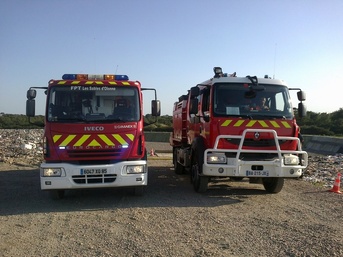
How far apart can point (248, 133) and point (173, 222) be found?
9.74 feet

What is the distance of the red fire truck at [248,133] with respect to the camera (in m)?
8.45

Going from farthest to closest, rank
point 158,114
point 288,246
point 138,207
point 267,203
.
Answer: point 158,114
point 267,203
point 138,207
point 288,246

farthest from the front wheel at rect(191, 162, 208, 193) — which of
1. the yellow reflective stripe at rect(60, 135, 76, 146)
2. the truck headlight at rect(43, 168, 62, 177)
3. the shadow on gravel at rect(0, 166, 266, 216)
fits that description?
the truck headlight at rect(43, 168, 62, 177)

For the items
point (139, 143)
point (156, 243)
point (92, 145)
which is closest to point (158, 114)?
point (139, 143)

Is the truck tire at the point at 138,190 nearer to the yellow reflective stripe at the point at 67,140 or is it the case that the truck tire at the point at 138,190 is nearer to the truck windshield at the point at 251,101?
the yellow reflective stripe at the point at 67,140

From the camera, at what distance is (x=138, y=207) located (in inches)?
309

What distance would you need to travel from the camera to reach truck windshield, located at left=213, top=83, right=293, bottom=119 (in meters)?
8.82

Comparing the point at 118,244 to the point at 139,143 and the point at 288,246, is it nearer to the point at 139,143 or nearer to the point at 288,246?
the point at 288,246

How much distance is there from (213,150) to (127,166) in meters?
1.96

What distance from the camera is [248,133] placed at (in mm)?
8516

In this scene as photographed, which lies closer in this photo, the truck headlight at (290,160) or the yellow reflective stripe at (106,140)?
the yellow reflective stripe at (106,140)

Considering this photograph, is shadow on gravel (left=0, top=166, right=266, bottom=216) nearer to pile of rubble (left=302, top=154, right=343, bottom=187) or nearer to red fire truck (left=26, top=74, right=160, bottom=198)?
red fire truck (left=26, top=74, right=160, bottom=198)

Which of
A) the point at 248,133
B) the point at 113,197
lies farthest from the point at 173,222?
the point at 248,133

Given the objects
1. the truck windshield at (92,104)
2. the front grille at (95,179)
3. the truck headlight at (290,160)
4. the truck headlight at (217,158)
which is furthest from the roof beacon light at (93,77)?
the truck headlight at (290,160)
